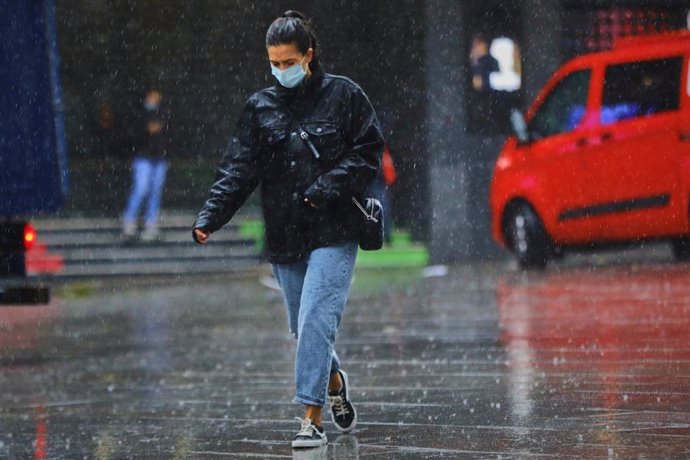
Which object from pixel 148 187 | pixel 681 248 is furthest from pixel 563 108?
pixel 148 187

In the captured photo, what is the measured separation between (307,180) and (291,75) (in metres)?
0.43

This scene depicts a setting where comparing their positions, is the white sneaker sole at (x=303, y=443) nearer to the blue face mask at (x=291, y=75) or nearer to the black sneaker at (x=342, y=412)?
the black sneaker at (x=342, y=412)

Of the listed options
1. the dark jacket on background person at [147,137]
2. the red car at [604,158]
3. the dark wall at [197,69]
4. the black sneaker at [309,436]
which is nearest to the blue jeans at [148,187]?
the dark jacket on background person at [147,137]

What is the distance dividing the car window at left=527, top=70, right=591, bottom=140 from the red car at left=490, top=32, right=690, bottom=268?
0.01 metres

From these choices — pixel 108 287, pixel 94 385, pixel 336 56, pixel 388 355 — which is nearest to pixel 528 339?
pixel 388 355

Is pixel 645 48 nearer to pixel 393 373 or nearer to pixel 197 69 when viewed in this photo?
pixel 393 373

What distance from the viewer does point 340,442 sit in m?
7.27

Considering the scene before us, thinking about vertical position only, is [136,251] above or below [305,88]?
below

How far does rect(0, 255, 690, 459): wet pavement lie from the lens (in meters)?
7.25

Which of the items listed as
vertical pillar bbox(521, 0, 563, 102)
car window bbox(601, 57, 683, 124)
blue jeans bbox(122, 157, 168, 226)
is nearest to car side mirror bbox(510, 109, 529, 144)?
car window bbox(601, 57, 683, 124)

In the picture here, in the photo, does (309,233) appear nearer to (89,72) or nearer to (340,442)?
(340,442)

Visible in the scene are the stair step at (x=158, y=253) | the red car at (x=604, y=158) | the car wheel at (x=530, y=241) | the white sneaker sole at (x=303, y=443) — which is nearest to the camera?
the white sneaker sole at (x=303, y=443)

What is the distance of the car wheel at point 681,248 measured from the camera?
18406 millimetres

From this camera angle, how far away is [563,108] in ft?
62.3
